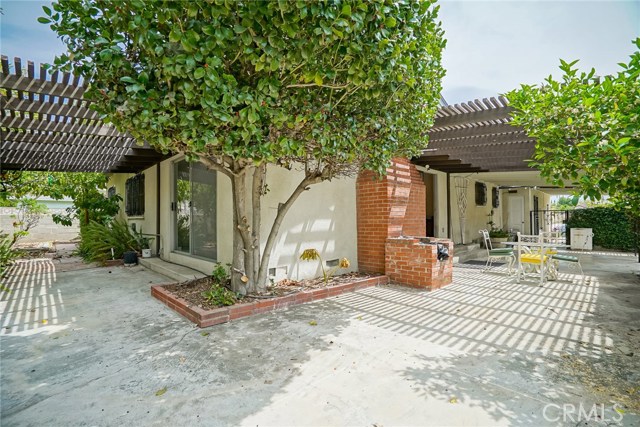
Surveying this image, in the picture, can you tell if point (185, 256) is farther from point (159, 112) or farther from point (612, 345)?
point (612, 345)

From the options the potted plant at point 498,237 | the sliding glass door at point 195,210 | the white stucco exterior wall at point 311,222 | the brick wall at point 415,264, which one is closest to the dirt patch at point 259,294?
the white stucco exterior wall at point 311,222

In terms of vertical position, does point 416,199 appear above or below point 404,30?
below

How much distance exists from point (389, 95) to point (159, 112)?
7.90 ft

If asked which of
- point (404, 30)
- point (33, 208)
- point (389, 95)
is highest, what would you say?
point (404, 30)

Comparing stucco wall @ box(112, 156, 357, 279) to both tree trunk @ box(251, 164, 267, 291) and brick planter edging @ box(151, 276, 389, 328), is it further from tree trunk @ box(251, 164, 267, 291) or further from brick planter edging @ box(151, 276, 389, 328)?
brick planter edging @ box(151, 276, 389, 328)

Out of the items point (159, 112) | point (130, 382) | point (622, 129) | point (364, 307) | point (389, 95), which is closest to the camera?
point (622, 129)

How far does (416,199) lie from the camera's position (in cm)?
717

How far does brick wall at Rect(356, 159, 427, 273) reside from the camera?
227 inches

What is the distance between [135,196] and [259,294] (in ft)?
22.7

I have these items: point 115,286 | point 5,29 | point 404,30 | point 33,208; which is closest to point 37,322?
point 115,286

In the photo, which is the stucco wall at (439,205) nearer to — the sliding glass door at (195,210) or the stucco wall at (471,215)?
the stucco wall at (471,215)

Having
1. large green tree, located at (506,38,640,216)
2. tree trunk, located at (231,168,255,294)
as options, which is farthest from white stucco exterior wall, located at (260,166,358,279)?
large green tree, located at (506,38,640,216)
